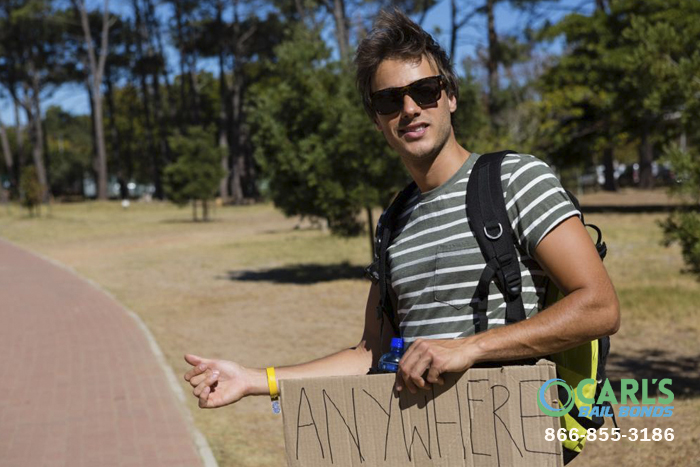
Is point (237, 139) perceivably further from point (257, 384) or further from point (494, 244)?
point (494, 244)

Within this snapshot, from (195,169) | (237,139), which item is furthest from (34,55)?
(195,169)

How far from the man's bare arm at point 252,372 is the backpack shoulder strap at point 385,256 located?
0.05 meters

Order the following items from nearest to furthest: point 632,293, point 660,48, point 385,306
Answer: point 385,306 → point 660,48 → point 632,293


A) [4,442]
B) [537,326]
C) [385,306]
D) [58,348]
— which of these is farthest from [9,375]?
[537,326]

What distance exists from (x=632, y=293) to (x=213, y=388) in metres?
10.6

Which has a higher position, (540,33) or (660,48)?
(540,33)

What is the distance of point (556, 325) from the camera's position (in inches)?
72.0

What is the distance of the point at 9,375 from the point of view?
8.59m

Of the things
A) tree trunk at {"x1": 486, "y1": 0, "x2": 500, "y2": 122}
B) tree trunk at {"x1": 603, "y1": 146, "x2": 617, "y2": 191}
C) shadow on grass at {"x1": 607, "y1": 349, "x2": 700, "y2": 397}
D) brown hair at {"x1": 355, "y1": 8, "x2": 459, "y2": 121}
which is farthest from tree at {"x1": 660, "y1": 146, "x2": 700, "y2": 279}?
tree trunk at {"x1": 603, "y1": 146, "x2": 617, "y2": 191}

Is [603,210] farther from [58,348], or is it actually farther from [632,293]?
[58,348]

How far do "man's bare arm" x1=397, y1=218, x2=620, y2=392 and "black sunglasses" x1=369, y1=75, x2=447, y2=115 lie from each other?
1.66 feet

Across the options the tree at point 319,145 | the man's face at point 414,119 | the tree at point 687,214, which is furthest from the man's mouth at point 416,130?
the tree at point 319,145

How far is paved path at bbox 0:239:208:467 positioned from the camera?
5918mm

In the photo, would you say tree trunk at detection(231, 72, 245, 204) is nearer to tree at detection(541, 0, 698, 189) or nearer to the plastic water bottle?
tree at detection(541, 0, 698, 189)
